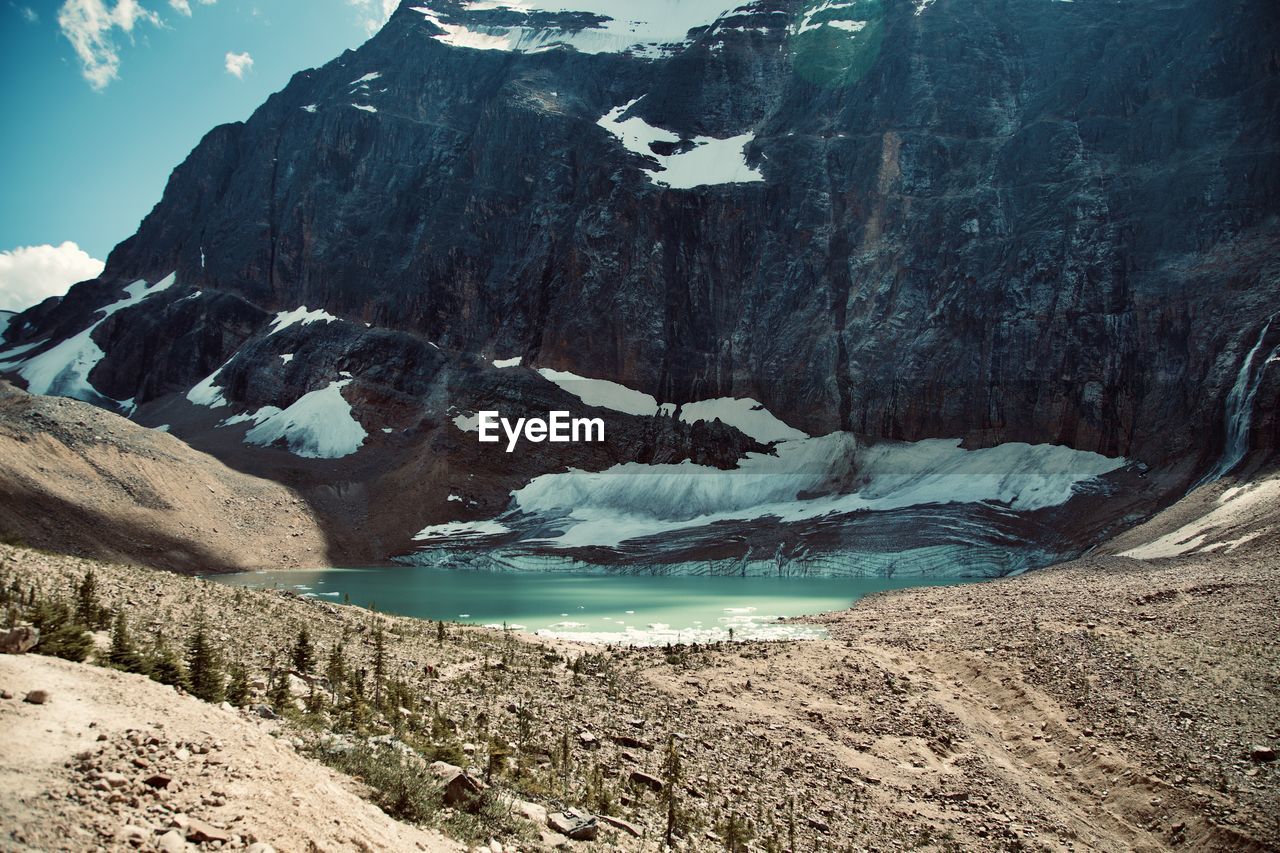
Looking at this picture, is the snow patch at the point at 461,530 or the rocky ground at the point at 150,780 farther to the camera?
the snow patch at the point at 461,530

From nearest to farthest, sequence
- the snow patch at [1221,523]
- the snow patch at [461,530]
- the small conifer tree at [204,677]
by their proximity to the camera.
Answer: the small conifer tree at [204,677] → the snow patch at [1221,523] → the snow patch at [461,530]

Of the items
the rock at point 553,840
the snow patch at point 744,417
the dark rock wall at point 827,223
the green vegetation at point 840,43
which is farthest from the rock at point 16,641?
the green vegetation at point 840,43

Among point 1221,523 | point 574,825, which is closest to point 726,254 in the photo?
point 1221,523

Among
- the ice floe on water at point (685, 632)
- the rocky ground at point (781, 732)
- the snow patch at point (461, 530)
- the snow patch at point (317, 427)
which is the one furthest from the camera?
the snow patch at point (317, 427)

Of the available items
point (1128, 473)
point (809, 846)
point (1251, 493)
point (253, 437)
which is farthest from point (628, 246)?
point (809, 846)

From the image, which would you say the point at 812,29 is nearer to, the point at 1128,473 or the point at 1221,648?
the point at 1128,473

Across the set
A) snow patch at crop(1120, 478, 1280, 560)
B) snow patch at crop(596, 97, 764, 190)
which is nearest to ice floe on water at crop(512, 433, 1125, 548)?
snow patch at crop(1120, 478, 1280, 560)

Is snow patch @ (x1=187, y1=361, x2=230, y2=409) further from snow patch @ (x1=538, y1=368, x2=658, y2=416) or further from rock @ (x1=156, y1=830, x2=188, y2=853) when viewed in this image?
rock @ (x1=156, y1=830, x2=188, y2=853)

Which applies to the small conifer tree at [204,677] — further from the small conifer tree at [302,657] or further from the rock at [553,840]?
the rock at [553,840]
